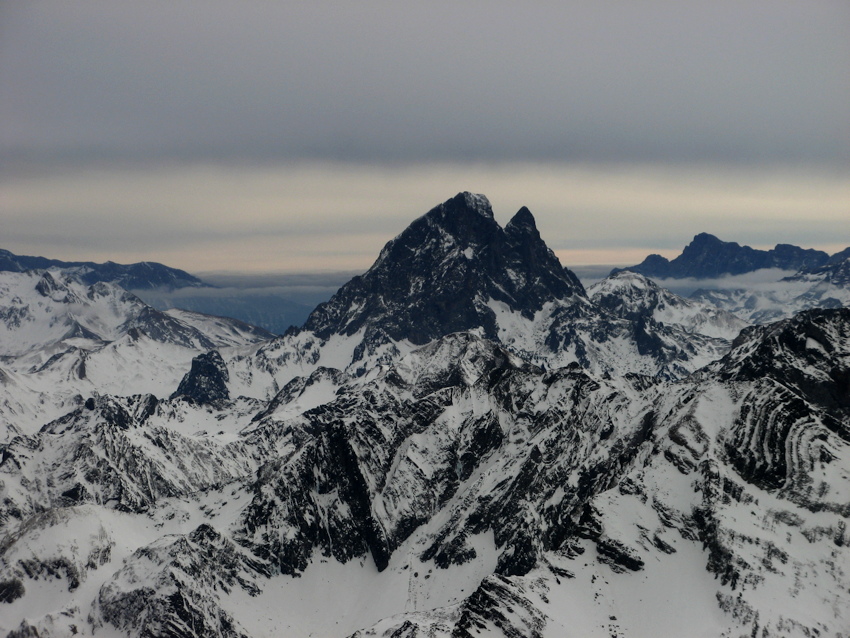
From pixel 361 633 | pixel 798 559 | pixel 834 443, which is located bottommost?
pixel 361 633

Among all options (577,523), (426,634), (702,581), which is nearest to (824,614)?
(702,581)

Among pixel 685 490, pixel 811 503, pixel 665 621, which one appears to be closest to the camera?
pixel 665 621

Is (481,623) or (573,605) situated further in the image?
(573,605)

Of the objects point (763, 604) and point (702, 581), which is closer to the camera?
point (763, 604)

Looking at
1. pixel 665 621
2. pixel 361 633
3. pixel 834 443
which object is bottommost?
pixel 361 633

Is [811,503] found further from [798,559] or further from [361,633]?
[361,633]

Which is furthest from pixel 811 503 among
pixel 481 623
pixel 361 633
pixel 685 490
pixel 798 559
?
pixel 361 633

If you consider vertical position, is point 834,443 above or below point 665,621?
above

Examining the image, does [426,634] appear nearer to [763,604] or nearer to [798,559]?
[763,604]

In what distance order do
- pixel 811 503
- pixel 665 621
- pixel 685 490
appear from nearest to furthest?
pixel 665 621
pixel 811 503
pixel 685 490
